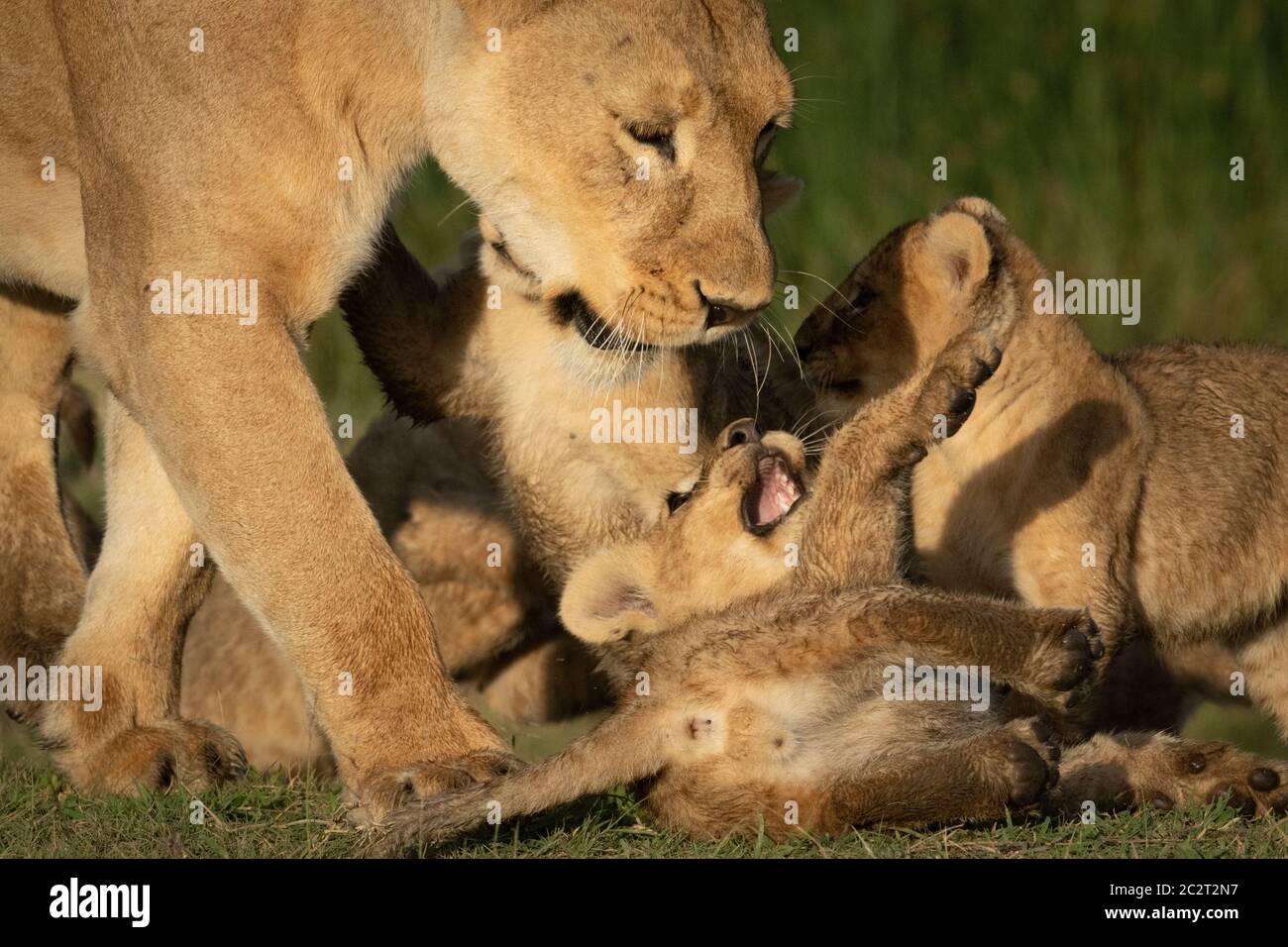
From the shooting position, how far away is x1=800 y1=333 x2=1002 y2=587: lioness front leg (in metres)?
4.84

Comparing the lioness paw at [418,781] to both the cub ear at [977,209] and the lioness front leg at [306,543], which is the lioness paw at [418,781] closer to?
the lioness front leg at [306,543]

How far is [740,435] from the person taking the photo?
5254 mm

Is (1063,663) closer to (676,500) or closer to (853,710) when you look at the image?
(853,710)

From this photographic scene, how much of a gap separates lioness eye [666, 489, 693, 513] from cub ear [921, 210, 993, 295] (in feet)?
3.39

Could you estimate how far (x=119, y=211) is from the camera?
4.92 metres

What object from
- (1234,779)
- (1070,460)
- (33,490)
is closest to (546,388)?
(1070,460)

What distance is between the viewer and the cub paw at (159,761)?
17.7ft

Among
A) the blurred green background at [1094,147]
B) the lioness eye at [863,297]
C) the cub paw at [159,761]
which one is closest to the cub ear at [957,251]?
the lioness eye at [863,297]

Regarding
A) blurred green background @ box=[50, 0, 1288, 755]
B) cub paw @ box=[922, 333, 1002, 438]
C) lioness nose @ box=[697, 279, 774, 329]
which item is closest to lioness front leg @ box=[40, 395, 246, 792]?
lioness nose @ box=[697, 279, 774, 329]

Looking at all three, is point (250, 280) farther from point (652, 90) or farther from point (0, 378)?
point (0, 378)

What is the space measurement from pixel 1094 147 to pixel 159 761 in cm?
818

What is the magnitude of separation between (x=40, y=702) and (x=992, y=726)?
9.28 feet

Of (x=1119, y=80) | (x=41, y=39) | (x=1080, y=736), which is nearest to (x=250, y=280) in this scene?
(x=41, y=39)

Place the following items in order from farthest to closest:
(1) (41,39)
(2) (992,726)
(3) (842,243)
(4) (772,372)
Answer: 1. (3) (842,243)
2. (4) (772,372)
3. (1) (41,39)
4. (2) (992,726)
